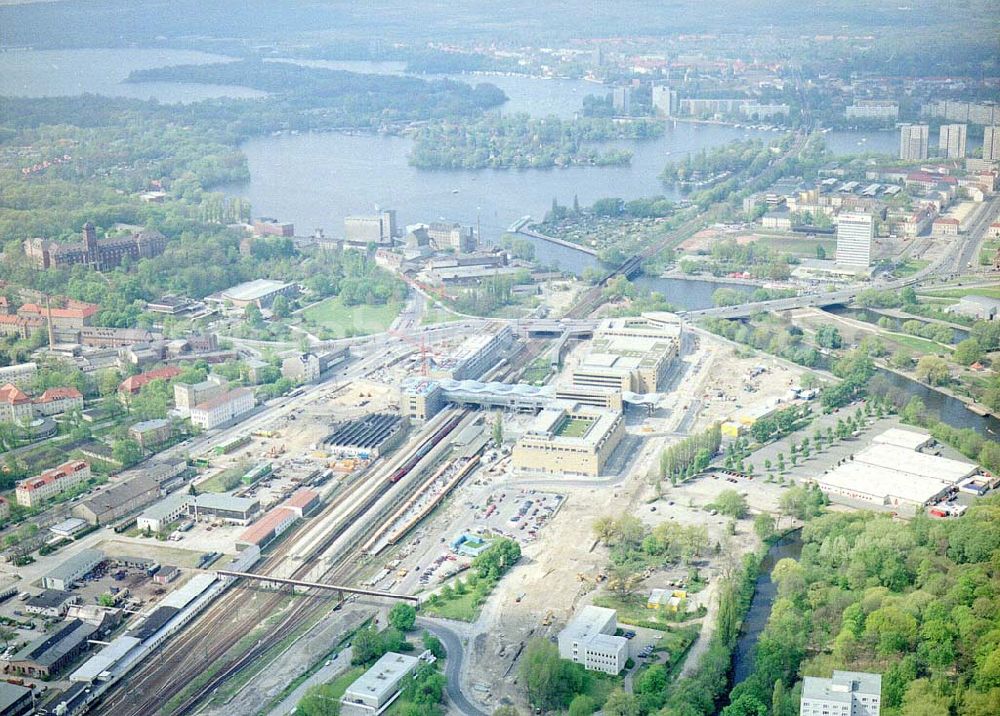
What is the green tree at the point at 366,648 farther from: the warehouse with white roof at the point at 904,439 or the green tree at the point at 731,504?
the warehouse with white roof at the point at 904,439

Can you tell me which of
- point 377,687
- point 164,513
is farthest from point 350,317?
point 377,687

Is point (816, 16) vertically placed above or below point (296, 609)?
above

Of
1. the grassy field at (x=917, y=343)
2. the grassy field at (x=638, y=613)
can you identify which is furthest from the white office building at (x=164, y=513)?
the grassy field at (x=917, y=343)

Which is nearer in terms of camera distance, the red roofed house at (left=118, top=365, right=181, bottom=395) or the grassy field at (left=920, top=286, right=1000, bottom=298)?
the red roofed house at (left=118, top=365, right=181, bottom=395)

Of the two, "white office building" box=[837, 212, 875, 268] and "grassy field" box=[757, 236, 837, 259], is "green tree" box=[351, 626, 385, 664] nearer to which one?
"white office building" box=[837, 212, 875, 268]

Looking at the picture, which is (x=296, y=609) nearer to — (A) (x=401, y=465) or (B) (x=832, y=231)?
(A) (x=401, y=465)

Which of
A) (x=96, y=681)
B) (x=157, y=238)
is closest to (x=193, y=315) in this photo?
(x=157, y=238)

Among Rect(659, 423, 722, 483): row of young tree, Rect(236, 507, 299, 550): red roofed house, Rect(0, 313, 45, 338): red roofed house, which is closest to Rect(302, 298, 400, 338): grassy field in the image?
Rect(0, 313, 45, 338): red roofed house
